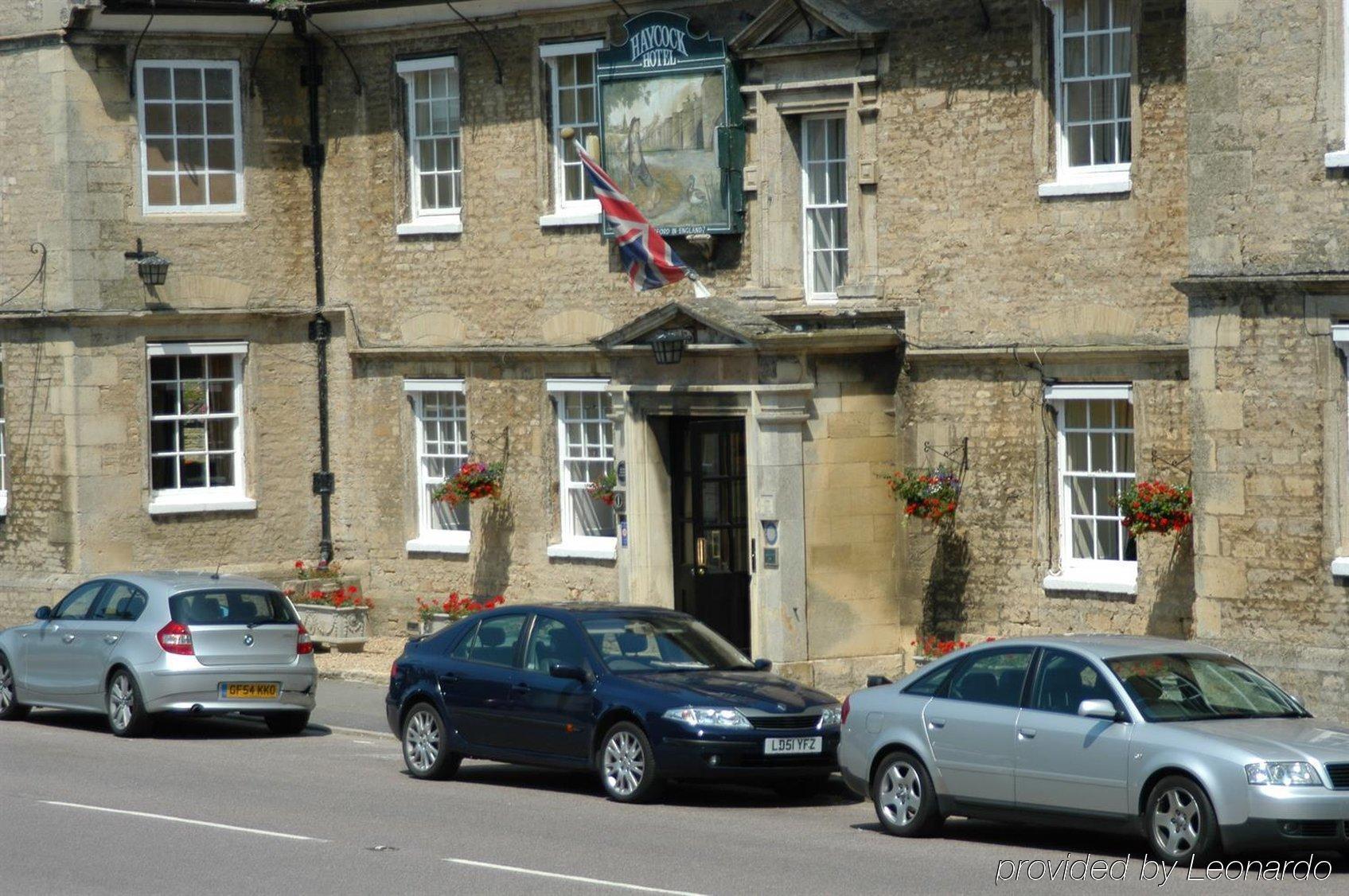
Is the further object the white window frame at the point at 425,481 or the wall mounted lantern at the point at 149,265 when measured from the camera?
the white window frame at the point at 425,481

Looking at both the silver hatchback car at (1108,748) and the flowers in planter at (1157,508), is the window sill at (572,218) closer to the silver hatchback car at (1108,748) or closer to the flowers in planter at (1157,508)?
the flowers in planter at (1157,508)

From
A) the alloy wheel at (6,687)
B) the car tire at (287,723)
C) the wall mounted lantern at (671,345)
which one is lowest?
the car tire at (287,723)

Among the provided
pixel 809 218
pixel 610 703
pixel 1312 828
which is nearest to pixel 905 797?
pixel 610 703

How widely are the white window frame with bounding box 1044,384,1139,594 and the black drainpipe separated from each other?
A: 1050 centimetres

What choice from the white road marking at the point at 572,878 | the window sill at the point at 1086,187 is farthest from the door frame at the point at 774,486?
the white road marking at the point at 572,878

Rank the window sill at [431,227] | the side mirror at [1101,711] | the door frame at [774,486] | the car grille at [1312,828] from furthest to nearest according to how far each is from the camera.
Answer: the window sill at [431,227] → the door frame at [774,486] → the side mirror at [1101,711] → the car grille at [1312,828]

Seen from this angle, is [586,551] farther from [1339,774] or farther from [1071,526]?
[1339,774]

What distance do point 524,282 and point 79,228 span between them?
17.4ft

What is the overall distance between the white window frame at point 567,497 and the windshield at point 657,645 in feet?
24.5

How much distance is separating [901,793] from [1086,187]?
24.4 ft

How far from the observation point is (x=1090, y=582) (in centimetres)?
1930

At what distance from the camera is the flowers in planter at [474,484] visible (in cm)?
2459

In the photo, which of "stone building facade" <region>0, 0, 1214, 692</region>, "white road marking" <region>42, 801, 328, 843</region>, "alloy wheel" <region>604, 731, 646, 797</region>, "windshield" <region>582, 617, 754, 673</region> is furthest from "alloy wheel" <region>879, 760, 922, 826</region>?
"stone building facade" <region>0, 0, 1214, 692</region>

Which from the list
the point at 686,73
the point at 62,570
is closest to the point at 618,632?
the point at 686,73
